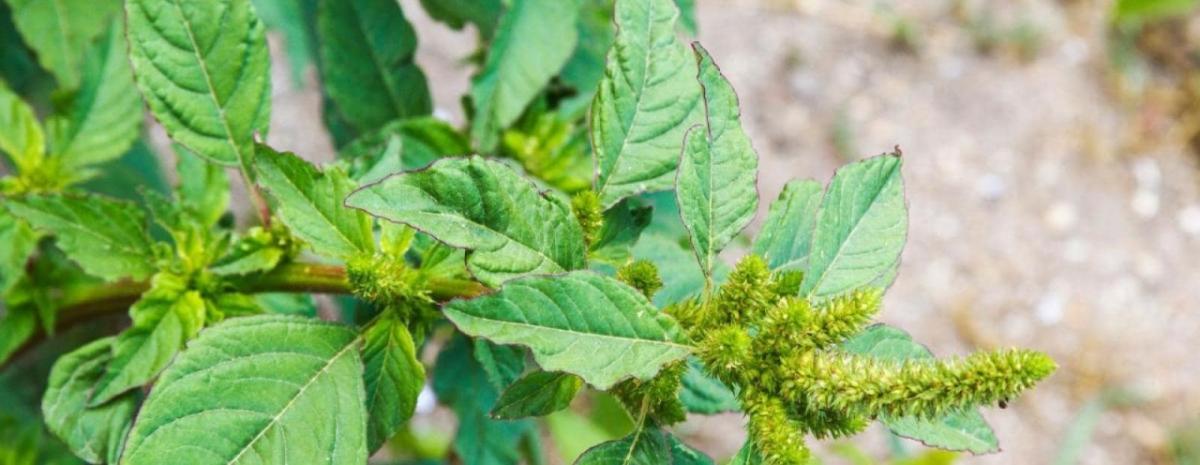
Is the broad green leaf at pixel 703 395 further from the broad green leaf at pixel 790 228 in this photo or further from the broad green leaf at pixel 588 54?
the broad green leaf at pixel 588 54

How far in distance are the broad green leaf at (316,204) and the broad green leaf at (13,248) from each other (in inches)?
16.9

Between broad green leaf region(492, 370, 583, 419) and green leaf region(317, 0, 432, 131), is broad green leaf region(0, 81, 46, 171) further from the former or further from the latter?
broad green leaf region(492, 370, 583, 419)

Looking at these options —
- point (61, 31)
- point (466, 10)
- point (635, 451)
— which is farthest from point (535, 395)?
point (61, 31)

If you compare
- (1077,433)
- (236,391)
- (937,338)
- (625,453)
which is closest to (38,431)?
(236,391)

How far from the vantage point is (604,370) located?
84cm

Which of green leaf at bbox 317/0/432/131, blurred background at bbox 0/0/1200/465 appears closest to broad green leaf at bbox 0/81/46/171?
green leaf at bbox 317/0/432/131

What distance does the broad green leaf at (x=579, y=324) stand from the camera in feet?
2.77

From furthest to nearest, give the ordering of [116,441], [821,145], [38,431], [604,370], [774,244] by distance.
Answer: [821,145] → [38,431] → [116,441] → [774,244] → [604,370]

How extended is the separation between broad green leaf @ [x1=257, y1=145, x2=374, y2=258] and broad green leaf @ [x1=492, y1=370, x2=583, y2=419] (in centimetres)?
20

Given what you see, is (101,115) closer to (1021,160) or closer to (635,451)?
(635,451)

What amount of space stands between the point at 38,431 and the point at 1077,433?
2920 mm

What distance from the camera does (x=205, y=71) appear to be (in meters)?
1.13

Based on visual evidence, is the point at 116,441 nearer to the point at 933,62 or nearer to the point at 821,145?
the point at 821,145

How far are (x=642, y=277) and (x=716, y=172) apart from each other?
11 cm
